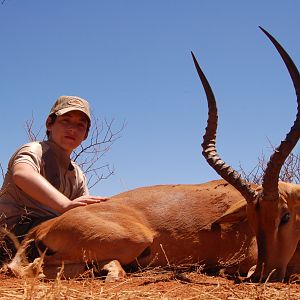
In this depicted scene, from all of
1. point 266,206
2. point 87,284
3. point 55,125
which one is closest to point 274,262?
point 266,206

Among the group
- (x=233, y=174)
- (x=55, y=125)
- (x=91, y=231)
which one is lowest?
(x=91, y=231)

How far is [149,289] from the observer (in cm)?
397

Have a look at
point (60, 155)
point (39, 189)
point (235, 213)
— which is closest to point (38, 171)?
point (39, 189)

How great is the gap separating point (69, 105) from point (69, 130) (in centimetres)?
28

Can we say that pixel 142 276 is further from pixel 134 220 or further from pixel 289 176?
pixel 289 176

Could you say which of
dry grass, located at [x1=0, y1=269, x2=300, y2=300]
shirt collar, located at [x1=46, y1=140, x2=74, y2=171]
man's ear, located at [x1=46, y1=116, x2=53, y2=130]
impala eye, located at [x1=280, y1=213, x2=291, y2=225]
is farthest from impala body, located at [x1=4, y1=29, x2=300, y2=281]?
man's ear, located at [x1=46, y1=116, x2=53, y2=130]

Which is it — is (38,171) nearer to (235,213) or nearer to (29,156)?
(29,156)

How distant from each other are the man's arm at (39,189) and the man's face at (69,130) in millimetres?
821

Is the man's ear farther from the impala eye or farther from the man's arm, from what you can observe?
the impala eye

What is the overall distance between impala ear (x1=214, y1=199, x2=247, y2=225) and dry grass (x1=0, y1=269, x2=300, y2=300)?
773mm

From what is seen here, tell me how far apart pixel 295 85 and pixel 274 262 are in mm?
1571

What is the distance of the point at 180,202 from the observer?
5.91m

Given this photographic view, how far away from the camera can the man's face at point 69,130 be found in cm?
629

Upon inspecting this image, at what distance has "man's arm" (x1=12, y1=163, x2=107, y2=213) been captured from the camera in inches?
211
